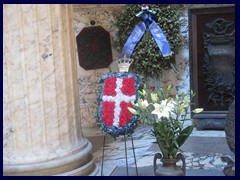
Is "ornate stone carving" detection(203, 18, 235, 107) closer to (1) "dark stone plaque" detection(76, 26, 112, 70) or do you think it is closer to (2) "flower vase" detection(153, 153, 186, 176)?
(1) "dark stone plaque" detection(76, 26, 112, 70)

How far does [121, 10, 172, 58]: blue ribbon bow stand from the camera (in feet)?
17.0

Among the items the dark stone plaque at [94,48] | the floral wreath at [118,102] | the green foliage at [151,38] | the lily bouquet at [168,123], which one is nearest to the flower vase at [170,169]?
the lily bouquet at [168,123]

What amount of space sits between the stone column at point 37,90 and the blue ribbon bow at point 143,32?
7.98 ft

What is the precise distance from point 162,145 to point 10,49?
4.35 feet

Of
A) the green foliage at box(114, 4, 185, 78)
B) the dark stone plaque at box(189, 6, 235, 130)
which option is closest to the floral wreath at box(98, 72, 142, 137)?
the green foliage at box(114, 4, 185, 78)

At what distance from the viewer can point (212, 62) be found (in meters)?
5.17

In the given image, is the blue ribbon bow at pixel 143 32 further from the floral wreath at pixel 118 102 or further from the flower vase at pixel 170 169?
the flower vase at pixel 170 169

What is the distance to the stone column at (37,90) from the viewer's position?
8.75ft

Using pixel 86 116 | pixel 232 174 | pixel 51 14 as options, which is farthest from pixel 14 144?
pixel 86 116

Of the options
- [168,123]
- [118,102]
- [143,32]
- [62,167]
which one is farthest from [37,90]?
[143,32]

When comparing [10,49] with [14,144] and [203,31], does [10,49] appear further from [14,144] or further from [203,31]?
[203,31]

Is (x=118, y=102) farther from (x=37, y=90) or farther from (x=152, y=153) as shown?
(x=152, y=153)

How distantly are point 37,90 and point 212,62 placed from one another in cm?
307

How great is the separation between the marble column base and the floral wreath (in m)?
0.28
